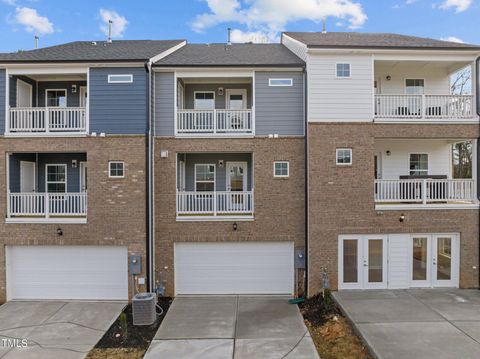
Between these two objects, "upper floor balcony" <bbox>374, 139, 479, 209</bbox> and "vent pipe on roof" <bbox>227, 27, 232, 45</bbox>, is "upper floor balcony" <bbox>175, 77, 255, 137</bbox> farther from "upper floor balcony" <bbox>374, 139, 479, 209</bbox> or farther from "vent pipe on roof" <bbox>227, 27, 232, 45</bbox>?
"upper floor balcony" <bbox>374, 139, 479, 209</bbox>

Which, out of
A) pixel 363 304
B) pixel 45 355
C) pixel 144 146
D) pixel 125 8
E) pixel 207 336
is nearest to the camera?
pixel 45 355

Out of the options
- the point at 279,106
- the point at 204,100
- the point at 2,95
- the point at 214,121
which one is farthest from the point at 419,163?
the point at 2,95

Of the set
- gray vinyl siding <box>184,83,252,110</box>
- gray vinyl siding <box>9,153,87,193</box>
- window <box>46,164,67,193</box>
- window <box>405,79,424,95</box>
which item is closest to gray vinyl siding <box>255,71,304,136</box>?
gray vinyl siding <box>184,83,252,110</box>

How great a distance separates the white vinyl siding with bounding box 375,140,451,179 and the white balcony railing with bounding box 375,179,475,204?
1302 millimetres

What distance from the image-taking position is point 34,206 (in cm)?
1051

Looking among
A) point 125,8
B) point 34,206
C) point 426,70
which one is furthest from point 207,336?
point 125,8

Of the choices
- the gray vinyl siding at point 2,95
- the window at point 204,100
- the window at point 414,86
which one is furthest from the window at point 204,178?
the window at point 414,86

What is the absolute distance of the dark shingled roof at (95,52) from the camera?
1009 centimetres

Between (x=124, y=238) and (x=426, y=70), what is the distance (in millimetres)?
12961

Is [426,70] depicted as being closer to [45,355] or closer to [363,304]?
[363,304]

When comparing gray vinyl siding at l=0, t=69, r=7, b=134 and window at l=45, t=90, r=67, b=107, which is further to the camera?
window at l=45, t=90, r=67, b=107

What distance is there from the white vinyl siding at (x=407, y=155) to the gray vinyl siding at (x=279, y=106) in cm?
382

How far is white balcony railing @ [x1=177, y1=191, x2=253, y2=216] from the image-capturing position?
35.0 feet

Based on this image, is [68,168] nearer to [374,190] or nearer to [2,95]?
[2,95]
